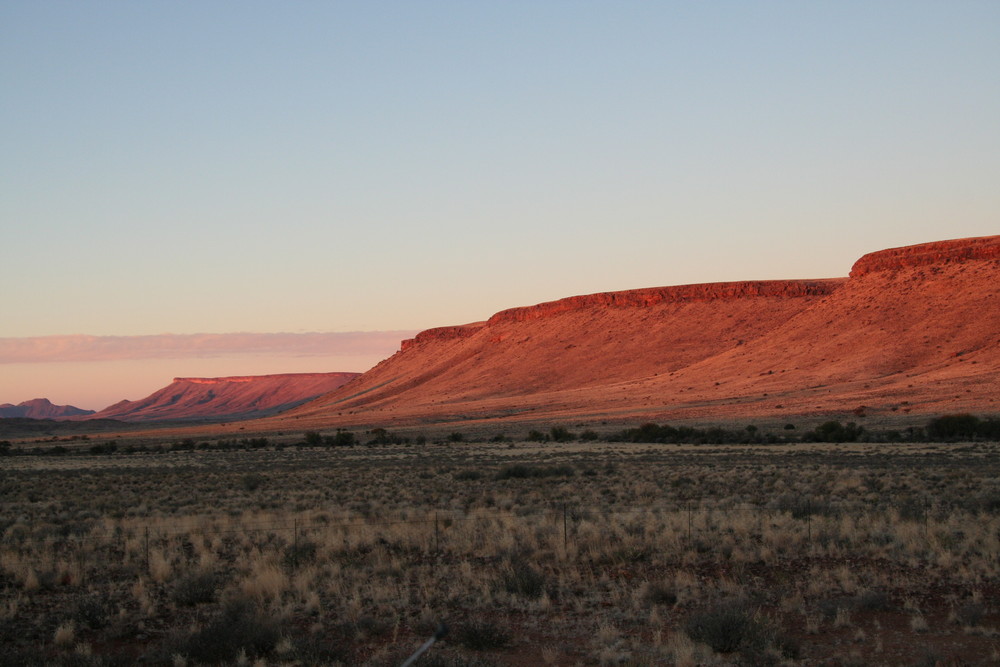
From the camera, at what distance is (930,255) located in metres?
88.5

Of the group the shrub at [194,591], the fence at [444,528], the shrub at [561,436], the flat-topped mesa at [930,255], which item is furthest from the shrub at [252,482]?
the flat-topped mesa at [930,255]

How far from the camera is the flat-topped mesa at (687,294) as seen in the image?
108250 millimetres

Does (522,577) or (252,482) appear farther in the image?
(252,482)

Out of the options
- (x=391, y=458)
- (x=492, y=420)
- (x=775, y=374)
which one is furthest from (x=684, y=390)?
(x=391, y=458)

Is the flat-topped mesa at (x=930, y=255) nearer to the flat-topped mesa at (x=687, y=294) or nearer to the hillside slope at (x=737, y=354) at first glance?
the hillside slope at (x=737, y=354)

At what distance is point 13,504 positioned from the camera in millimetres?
23312

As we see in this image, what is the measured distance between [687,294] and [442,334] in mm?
48631

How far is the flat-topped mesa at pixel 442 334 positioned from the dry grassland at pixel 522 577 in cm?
12177

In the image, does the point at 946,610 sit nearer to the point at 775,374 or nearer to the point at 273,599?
the point at 273,599

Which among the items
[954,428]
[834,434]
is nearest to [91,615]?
[834,434]

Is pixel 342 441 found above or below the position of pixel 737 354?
below

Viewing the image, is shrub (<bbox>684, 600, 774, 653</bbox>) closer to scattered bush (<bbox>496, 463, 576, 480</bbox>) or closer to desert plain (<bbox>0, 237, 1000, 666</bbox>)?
desert plain (<bbox>0, 237, 1000, 666</bbox>)

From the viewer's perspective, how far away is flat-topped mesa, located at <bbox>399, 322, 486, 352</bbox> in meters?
146

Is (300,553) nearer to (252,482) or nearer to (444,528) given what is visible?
(444,528)
